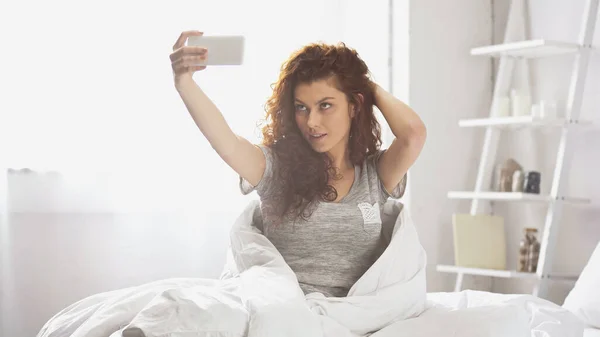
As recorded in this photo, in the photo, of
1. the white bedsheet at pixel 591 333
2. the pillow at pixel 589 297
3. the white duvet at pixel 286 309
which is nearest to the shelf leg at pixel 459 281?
the pillow at pixel 589 297

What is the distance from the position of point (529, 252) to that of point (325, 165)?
1.65 metres

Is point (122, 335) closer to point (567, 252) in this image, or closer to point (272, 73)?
point (272, 73)

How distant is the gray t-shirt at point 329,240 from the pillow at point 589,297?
2.89 feet

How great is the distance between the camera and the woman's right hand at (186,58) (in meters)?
1.66

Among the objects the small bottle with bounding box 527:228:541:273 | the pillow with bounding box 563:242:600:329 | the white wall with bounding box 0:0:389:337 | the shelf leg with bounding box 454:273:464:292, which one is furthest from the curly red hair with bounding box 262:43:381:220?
the shelf leg with bounding box 454:273:464:292

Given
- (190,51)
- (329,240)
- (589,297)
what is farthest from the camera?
(589,297)

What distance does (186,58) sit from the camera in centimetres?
166

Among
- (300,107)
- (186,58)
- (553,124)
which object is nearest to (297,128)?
(300,107)

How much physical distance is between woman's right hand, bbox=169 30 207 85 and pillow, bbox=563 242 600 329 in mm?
1488

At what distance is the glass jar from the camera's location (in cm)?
338

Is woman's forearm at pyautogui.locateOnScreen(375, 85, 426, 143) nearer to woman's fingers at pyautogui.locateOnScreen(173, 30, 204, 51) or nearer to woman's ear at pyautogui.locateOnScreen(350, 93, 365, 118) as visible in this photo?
woman's ear at pyautogui.locateOnScreen(350, 93, 365, 118)

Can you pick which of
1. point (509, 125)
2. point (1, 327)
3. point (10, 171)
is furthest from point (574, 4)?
point (1, 327)

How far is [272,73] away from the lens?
3.49m

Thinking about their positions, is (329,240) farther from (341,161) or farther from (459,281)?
(459,281)
